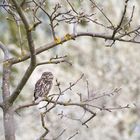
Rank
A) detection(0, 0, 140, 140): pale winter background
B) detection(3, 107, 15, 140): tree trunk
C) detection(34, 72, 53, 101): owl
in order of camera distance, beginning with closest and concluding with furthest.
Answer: detection(3, 107, 15, 140): tree trunk → detection(34, 72, 53, 101): owl → detection(0, 0, 140, 140): pale winter background

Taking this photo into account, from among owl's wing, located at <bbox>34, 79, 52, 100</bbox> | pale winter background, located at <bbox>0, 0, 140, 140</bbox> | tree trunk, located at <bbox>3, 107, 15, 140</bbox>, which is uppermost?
pale winter background, located at <bbox>0, 0, 140, 140</bbox>

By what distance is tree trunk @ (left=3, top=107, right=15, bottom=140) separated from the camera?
4051mm

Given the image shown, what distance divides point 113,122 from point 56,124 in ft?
5.49

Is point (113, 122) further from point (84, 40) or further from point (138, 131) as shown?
point (84, 40)

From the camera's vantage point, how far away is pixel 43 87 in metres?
4.34

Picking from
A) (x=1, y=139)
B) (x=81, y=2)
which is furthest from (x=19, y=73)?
(x=81, y=2)

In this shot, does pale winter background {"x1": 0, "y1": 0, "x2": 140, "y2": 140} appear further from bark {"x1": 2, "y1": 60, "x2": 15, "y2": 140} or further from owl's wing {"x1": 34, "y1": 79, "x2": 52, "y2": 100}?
bark {"x1": 2, "y1": 60, "x2": 15, "y2": 140}

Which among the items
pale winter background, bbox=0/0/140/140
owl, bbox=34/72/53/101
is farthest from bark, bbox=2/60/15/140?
pale winter background, bbox=0/0/140/140

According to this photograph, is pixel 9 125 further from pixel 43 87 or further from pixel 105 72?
pixel 105 72

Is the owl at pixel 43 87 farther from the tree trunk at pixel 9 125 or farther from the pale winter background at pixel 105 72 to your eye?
the pale winter background at pixel 105 72

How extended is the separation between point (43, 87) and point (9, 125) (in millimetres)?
386

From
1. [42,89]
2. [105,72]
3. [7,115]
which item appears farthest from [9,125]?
[105,72]

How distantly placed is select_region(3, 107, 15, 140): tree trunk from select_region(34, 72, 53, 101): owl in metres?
0.19

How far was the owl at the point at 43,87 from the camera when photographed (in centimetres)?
424
